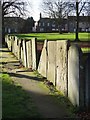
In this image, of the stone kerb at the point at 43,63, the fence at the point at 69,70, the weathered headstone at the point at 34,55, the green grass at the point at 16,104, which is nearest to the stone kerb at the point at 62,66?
the fence at the point at 69,70

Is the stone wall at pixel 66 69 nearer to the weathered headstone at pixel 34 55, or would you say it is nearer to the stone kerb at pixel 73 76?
the stone kerb at pixel 73 76

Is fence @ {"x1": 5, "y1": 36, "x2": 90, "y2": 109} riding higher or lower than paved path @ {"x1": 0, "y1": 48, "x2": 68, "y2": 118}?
higher

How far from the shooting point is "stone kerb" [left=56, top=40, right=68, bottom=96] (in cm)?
868

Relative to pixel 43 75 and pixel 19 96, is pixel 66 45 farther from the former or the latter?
pixel 43 75

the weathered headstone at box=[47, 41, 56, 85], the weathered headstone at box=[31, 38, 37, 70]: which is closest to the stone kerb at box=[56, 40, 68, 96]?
the weathered headstone at box=[47, 41, 56, 85]

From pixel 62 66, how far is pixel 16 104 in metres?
2.12

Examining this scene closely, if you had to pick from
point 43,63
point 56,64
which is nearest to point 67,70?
point 56,64

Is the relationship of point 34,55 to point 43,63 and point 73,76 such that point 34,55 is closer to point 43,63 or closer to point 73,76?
point 43,63

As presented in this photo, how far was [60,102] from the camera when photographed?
793 centimetres

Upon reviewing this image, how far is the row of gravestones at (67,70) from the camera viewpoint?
7.18m

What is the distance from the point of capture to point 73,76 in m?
7.70

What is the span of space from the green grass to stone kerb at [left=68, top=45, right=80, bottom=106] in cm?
100

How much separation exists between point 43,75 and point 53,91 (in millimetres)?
3351

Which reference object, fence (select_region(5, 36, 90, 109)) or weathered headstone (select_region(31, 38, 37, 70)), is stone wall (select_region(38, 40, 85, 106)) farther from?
weathered headstone (select_region(31, 38, 37, 70))
